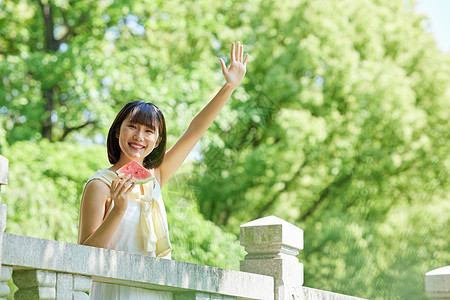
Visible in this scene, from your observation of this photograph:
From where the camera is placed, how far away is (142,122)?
298 cm

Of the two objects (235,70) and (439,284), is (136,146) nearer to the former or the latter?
(235,70)

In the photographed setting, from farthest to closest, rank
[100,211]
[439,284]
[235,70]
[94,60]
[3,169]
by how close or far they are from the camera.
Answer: [94,60] → [439,284] → [235,70] → [100,211] → [3,169]

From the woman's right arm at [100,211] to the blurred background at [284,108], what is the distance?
697 centimetres

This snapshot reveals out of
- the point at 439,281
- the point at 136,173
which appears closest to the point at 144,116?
the point at 136,173

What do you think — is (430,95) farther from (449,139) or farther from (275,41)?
(275,41)

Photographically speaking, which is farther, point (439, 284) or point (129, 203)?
point (439, 284)

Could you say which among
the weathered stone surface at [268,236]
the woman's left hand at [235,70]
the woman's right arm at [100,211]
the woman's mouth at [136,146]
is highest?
the woman's left hand at [235,70]

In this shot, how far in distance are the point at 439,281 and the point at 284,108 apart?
6.75 meters

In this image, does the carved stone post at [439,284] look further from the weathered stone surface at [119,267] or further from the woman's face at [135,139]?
the woman's face at [135,139]

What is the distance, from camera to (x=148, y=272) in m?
2.81

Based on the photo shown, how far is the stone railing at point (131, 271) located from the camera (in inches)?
93.0

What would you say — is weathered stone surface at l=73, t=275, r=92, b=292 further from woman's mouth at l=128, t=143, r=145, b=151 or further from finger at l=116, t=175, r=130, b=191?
woman's mouth at l=128, t=143, r=145, b=151

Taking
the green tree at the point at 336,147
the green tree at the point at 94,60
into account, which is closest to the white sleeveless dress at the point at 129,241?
the green tree at the point at 94,60

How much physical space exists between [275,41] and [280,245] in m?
8.84
